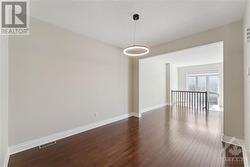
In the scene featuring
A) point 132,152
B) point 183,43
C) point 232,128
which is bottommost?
point 132,152

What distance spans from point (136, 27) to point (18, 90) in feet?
9.45

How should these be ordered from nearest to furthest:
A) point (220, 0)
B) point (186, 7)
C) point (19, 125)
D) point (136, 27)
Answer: point (220, 0) < point (186, 7) < point (19, 125) < point (136, 27)

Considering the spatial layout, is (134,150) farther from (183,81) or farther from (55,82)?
(183,81)

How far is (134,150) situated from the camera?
2547 mm

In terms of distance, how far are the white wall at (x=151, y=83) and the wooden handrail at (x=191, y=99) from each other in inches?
36.1

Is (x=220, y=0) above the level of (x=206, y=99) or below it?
above

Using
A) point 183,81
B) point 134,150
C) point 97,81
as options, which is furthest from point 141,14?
point 183,81

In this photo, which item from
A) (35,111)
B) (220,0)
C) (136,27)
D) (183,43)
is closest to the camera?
(220,0)

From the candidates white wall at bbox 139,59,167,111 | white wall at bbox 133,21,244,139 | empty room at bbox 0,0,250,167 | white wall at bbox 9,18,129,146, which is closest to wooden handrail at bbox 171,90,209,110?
white wall at bbox 139,59,167,111

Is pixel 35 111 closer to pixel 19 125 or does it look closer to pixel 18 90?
pixel 19 125

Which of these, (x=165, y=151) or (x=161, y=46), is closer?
(x=165, y=151)

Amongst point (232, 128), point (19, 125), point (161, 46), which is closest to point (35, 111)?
point (19, 125)

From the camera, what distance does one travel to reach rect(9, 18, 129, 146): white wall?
8.29 feet

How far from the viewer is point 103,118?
4180 millimetres
